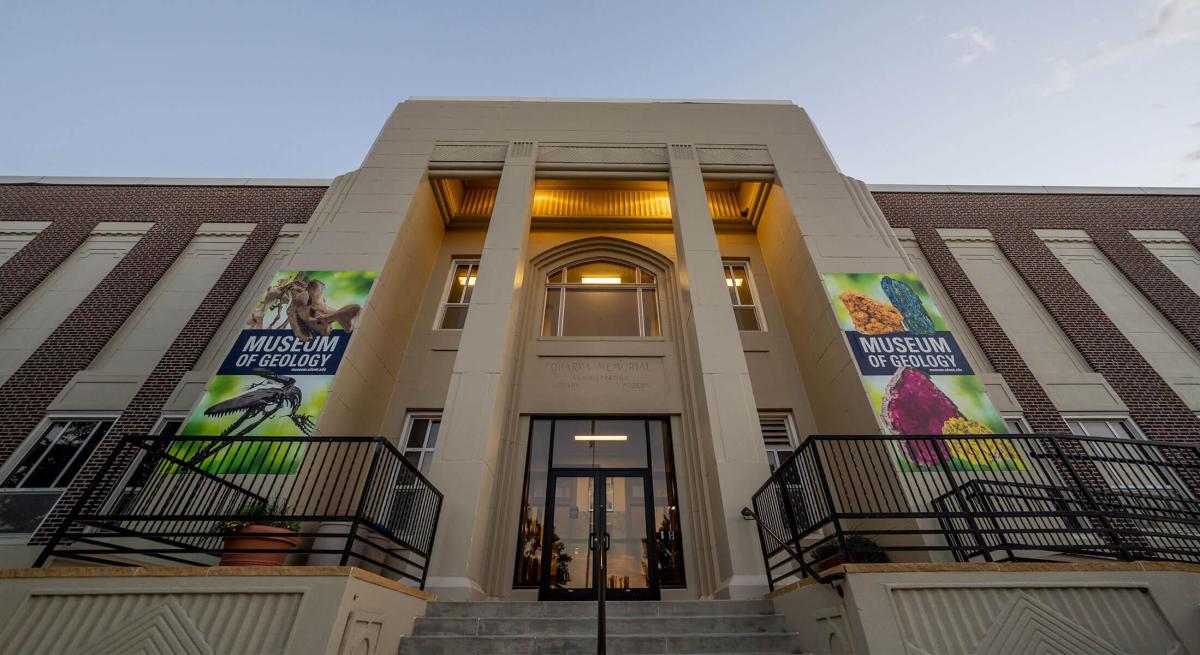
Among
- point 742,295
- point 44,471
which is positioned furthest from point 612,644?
point 44,471

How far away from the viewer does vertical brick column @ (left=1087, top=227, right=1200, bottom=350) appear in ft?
36.0

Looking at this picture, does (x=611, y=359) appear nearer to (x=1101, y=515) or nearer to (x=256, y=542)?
(x=256, y=542)

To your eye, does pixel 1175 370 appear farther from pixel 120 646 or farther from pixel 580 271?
pixel 120 646

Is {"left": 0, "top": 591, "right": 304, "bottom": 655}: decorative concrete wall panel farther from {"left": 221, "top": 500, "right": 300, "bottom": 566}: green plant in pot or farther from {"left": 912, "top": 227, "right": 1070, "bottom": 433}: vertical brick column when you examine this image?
{"left": 912, "top": 227, "right": 1070, "bottom": 433}: vertical brick column

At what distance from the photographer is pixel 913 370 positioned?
26.0 feet

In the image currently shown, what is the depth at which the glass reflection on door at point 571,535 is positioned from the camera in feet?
25.3

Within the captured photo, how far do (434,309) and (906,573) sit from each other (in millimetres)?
9880

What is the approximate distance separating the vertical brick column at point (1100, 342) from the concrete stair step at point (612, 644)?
1032 cm

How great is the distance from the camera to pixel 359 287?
8953 millimetres

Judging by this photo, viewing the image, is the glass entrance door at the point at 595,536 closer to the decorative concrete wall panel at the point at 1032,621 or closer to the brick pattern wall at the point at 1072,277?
the decorative concrete wall panel at the point at 1032,621

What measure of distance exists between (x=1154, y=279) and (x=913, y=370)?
9947mm

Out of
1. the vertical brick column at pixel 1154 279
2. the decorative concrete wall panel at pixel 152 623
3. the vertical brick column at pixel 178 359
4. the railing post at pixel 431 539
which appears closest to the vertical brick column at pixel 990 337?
the vertical brick column at pixel 1154 279

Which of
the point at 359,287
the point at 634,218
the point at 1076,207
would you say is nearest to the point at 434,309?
the point at 359,287

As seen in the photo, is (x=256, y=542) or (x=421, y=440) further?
(x=421, y=440)
